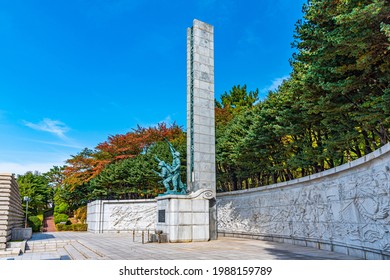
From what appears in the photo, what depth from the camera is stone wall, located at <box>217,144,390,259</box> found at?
7441mm

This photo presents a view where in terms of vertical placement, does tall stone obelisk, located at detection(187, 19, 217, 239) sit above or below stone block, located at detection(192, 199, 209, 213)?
above

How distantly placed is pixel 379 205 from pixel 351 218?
137 centimetres

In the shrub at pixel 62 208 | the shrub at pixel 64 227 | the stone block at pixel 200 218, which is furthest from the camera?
the shrub at pixel 62 208

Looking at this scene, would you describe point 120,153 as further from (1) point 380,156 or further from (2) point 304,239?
(1) point 380,156

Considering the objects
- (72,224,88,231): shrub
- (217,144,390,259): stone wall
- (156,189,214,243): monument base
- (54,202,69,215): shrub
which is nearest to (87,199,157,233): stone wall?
(72,224,88,231): shrub

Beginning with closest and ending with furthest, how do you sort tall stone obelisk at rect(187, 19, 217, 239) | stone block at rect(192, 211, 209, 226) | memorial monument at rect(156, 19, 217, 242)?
1. memorial monument at rect(156, 19, 217, 242)
2. stone block at rect(192, 211, 209, 226)
3. tall stone obelisk at rect(187, 19, 217, 239)

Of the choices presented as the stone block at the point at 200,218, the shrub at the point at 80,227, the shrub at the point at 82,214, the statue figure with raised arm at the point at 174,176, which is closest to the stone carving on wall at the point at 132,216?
the shrub at the point at 80,227

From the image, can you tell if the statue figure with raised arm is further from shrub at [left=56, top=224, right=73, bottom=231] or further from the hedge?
shrub at [left=56, top=224, right=73, bottom=231]

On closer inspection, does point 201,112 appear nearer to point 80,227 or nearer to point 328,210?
point 328,210

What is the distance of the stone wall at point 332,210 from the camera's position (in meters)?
7.44

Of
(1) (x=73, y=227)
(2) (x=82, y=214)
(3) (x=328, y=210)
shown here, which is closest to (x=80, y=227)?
(1) (x=73, y=227)

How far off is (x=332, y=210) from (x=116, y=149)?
23.7m

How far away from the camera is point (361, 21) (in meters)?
7.56

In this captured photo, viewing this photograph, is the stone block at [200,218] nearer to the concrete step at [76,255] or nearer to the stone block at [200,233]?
the stone block at [200,233]
